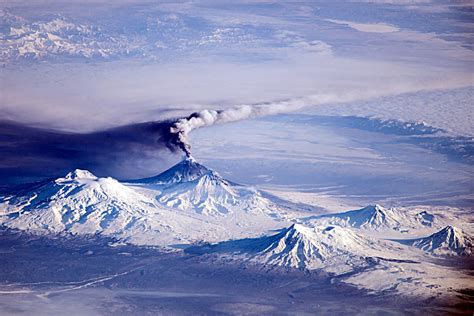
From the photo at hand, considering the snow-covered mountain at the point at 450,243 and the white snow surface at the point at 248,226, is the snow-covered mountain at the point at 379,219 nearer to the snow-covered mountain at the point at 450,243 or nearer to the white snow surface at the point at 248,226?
the white snow surface at the point at 248,226

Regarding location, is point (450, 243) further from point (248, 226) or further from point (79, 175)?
point (79, 175)

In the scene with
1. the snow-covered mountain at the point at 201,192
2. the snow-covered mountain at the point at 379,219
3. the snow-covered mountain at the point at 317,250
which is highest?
the snow-covered mountain at the point at 201,192

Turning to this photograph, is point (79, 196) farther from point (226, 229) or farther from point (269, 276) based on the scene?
point (269, 276)

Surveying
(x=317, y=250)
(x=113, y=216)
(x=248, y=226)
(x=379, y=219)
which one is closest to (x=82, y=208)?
(x=113, y=216)

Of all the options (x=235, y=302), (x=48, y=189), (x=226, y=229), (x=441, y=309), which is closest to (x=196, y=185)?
(x=226, y=229)

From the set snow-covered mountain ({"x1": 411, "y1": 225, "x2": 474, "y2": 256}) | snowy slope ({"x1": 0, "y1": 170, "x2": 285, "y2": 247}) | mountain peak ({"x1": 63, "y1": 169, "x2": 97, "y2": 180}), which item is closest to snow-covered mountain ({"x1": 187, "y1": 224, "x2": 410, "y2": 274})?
snow-covered mountain ({"x1": 411, "y1": 225, "x2": 474, "y2": 256})

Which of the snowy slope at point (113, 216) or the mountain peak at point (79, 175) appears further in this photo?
the mountain peak at point (79, 175)

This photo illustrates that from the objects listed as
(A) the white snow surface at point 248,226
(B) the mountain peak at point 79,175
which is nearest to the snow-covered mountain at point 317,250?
(A) the white snow surface at point 248,226
